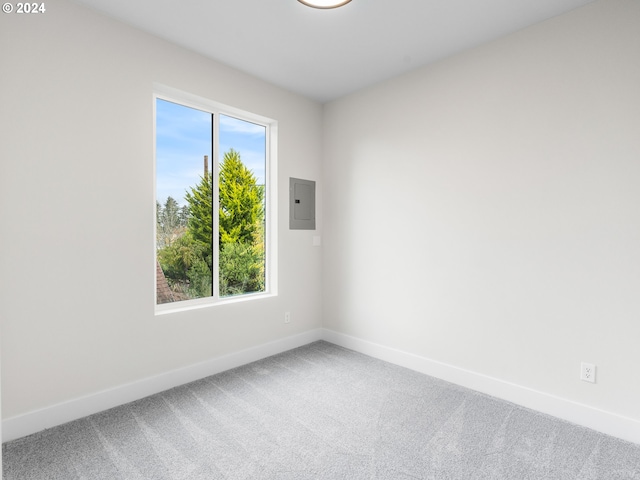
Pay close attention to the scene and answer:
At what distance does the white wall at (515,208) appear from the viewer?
219cm

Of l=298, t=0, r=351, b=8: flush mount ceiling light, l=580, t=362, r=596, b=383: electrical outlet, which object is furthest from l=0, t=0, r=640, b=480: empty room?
l=298, t=0, r=351, b=8: flush mount ceiling light

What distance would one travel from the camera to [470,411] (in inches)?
96.7

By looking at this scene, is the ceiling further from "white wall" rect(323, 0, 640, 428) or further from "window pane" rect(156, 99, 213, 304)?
"window pane" rect(156, 99, 213, 304)

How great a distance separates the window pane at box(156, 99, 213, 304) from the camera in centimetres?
289

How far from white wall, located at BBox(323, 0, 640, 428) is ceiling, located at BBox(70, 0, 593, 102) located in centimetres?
22

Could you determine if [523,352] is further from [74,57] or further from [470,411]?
[74,57]

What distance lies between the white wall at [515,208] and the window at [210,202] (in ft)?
3.25

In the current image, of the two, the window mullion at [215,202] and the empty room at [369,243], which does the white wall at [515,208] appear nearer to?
the empty room at [369,243]

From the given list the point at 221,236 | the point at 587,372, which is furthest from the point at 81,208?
the point at 587,372

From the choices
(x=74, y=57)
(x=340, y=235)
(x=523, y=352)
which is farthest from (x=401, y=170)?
(x=74, y=57)

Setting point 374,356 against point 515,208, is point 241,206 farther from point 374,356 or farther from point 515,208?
point 515,208

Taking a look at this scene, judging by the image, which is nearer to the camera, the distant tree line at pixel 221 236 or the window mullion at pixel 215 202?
the distant tree line at pixel 221 236

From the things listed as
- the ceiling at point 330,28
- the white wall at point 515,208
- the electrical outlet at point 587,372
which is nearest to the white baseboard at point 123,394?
the white wall at point 515,208

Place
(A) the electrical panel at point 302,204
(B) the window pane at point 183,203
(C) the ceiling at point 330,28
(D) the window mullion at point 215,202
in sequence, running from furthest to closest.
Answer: (A) the electrical panel at point 302,204, (D) the window mullion at point 215,202, (B) the window pane at point 183,203, (C) the ceiling at point 330,28
